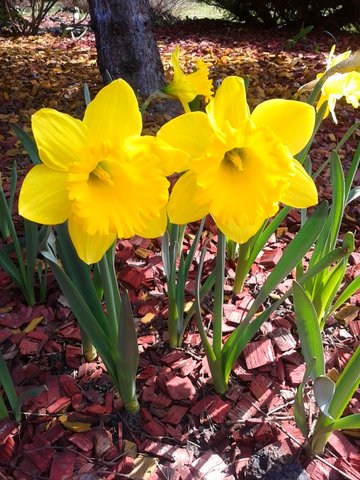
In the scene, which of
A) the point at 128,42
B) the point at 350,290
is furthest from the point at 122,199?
the point at 128,42

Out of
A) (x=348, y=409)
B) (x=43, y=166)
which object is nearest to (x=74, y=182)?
(x=43, y=166)

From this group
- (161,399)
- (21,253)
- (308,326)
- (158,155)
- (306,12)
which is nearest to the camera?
(158,155)

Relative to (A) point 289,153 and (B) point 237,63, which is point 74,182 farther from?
(B) point 237,63

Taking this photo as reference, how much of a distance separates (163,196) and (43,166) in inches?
8.7

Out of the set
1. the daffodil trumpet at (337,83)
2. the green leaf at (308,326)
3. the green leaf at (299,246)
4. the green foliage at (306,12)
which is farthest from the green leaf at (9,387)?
the green foliage at (306,12)

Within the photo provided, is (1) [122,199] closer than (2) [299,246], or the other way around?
(1) [122,199]

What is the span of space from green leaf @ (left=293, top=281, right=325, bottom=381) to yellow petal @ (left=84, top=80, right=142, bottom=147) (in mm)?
508

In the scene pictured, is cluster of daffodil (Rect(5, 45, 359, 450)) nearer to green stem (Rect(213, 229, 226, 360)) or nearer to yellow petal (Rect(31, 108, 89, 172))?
yellow petal (Rect(31, 108, 89, 172))

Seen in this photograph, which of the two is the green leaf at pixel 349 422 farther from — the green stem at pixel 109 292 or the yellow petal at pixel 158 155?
the yellow petal at pixel 158 155

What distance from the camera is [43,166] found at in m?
0.83

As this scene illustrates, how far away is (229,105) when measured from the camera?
82 centimetres

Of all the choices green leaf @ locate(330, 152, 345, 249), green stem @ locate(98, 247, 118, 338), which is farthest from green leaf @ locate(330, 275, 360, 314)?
green stem @ locate(98, 247, 118, 338)

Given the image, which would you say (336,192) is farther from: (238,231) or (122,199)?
(122,199)

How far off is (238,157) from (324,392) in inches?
21.6
